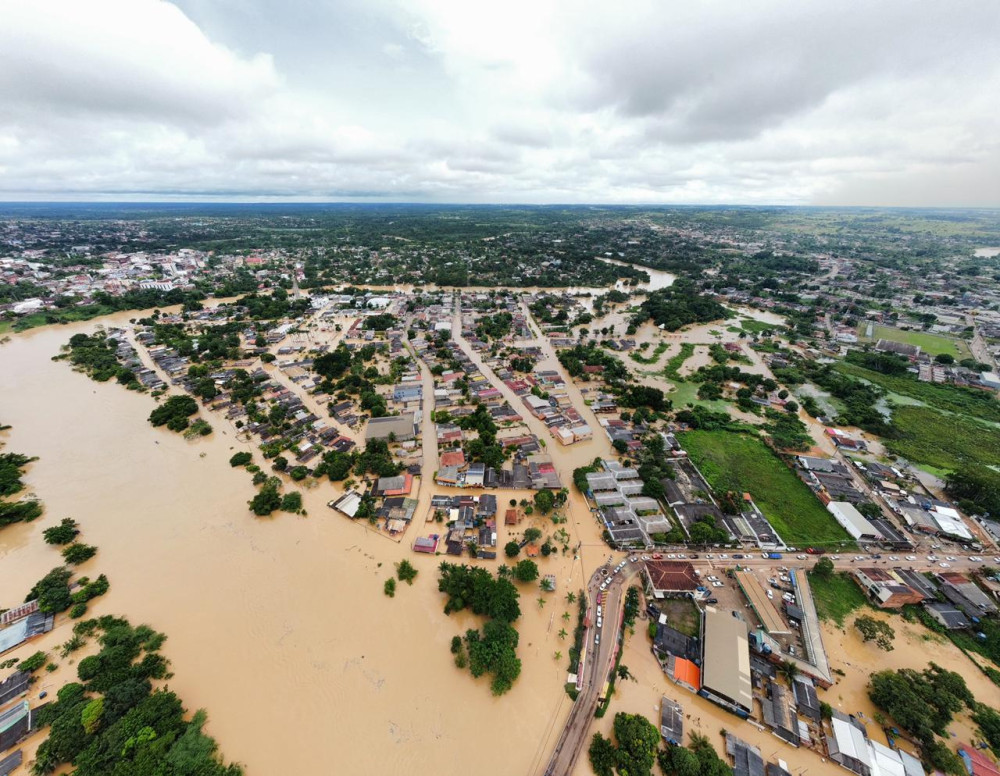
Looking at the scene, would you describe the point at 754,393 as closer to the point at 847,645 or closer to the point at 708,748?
the point at 847,645

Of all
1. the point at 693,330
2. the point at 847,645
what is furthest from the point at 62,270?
the point at 847,645

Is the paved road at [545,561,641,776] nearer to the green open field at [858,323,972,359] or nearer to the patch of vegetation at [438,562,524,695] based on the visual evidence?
the patch of vegetation at [438,562,524,695]

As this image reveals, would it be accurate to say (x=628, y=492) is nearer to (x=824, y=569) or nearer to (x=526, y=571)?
(x=526, y=571)

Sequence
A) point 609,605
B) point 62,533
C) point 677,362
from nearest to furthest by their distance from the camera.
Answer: point 609,605 < point 62,533 < point 677,362

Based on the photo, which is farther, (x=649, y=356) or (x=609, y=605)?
(x=649, y=356)

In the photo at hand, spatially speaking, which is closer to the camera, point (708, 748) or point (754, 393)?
point (708, 748)

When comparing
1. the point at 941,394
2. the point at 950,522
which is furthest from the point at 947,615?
the point at 941,394

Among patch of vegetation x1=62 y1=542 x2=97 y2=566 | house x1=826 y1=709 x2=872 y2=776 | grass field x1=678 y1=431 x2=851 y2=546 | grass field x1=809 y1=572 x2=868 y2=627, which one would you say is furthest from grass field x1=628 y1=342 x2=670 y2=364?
patch of vegetation x1=62 y1=542 x2=97 y2=566
